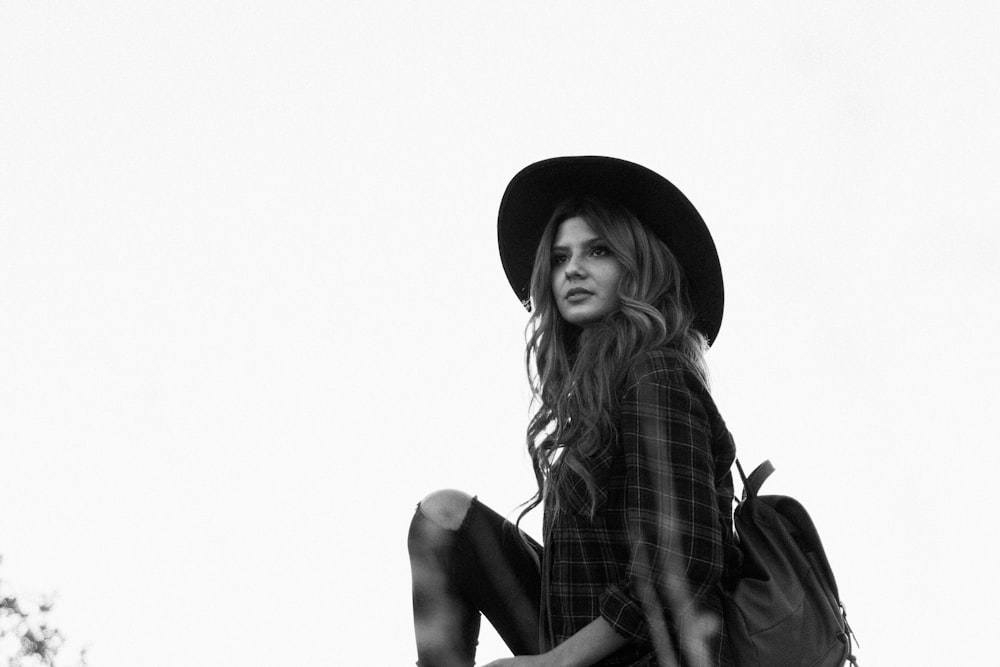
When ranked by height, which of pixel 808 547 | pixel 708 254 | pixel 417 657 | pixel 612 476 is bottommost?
pixel 417 657

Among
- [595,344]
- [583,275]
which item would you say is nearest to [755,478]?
[595,344]

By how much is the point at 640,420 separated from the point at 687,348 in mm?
427

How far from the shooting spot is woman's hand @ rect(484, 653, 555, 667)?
7.23 feet

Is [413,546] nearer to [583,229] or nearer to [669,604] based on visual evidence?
[669,604]

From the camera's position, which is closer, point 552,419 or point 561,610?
point 561,610

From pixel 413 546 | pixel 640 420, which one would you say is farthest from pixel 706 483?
pixel 413 546

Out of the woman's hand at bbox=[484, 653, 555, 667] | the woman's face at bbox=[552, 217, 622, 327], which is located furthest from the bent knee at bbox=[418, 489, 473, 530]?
the woman's face at bbox=[552, 217, 622, 327]

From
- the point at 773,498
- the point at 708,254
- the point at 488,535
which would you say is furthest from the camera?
the point at 708,254

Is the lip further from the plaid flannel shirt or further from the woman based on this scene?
the plaid flannel shirt

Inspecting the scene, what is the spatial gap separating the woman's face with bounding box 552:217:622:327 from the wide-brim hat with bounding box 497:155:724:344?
0.12 meters

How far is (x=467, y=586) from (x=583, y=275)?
2.54 ft

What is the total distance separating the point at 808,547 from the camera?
2223 mm

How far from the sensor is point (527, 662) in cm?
221

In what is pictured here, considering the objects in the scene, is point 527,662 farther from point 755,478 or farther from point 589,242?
point 589,242
